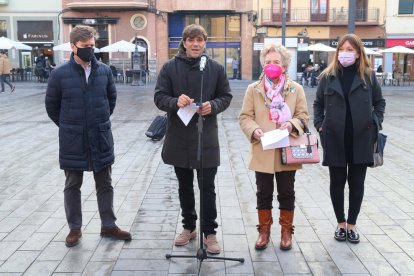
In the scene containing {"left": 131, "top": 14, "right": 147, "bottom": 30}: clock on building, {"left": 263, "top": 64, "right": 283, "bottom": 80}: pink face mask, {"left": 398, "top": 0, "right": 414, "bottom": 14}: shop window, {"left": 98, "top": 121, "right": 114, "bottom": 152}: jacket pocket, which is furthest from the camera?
{"left": 398, "top": 0, "right": 414, "bottom": 14}: shop window

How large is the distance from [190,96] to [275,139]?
0.78 m

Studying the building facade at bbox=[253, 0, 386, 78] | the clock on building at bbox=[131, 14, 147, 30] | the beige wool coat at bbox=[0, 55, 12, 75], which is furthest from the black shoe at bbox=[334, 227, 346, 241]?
the building facade at bbox=[253, 0, 386, 78]

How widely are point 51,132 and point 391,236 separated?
833cm

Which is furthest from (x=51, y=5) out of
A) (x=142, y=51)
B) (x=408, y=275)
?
(x=408, y=275)

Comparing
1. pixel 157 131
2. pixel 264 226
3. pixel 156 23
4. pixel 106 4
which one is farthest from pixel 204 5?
pixel 264 226

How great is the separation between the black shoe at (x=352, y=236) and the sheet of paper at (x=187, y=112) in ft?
5.99

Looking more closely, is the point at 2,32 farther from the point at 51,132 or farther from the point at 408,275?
the point at 408,275

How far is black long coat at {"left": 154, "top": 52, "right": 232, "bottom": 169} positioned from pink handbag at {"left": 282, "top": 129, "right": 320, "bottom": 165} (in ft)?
1.94

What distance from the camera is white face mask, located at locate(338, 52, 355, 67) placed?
4496mm

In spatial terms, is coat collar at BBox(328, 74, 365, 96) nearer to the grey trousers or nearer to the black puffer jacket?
the black puffer jacket

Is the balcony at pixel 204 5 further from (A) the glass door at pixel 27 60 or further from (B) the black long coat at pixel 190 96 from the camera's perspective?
(B) the black long coat at pixel 190 96

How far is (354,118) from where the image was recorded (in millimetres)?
4531

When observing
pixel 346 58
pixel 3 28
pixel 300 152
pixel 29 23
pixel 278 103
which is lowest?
pixel 300 152

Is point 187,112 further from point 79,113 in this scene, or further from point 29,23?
point 29,23
